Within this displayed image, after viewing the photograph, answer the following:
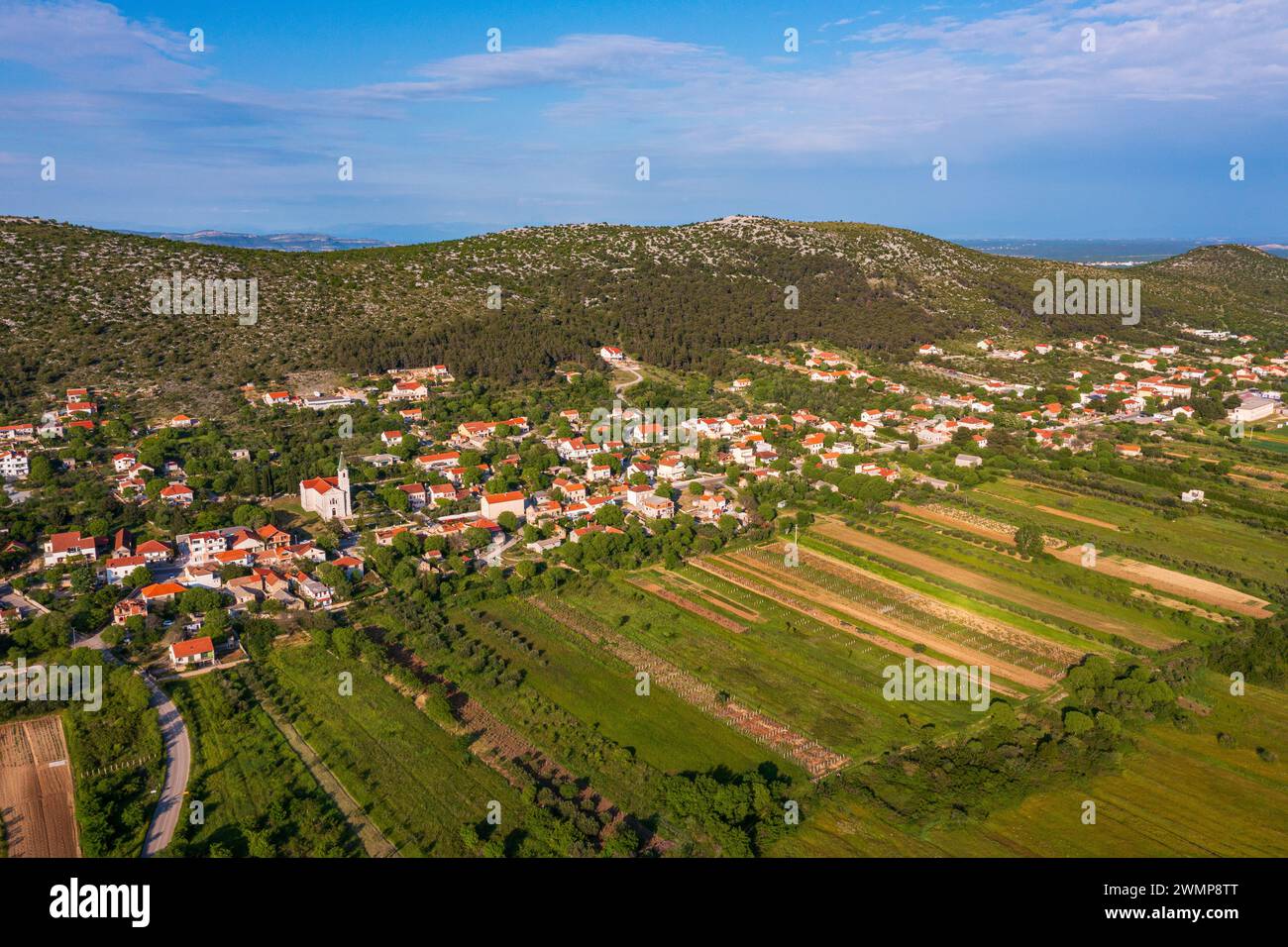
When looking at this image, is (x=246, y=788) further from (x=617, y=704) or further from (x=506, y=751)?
(x=617, y=704)

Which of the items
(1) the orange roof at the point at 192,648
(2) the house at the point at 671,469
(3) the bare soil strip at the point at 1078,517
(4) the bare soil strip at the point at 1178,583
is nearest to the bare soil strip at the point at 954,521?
(4) the bare soil strip at the point at 1178,583

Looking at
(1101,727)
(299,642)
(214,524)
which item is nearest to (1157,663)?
(1101,727)

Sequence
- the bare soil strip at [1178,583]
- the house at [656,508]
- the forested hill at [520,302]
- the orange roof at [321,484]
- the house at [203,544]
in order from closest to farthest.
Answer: the bare soil strip at [1178,583] < the house at [203,544] < the orange roof at [321,484] < the house at [656,508] < the forested hill at [520,302]

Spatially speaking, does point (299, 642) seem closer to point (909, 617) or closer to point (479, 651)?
point (479, 651)

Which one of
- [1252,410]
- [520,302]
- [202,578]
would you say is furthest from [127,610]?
[1252,410]

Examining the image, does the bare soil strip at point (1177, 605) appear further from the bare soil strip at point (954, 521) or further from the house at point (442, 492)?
the house at point (442, 492)

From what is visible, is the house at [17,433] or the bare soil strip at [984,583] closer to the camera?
the bare soil strip at [984,583]
